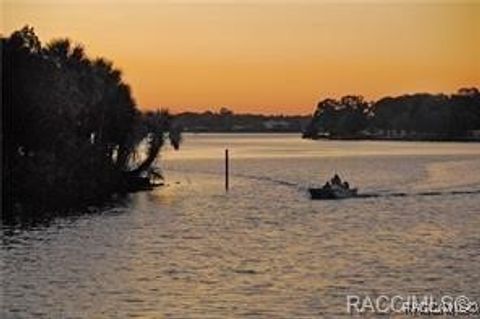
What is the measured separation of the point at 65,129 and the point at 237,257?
1203 inches

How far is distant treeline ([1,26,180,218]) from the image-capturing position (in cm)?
6056

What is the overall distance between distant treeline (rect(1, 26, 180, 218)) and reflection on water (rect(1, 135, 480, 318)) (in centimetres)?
402

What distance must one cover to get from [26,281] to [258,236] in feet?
55.4

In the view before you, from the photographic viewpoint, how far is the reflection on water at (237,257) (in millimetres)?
29308

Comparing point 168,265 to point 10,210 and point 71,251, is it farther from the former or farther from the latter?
point 10,210

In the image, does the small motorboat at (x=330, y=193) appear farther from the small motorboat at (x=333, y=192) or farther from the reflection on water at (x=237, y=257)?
the reflection on water at (x=237, y=257)

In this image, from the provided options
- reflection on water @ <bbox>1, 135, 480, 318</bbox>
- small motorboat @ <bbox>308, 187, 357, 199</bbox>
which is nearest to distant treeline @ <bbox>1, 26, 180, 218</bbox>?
reflection on water @ <bbox>1, 135, 480, 318</bbox>

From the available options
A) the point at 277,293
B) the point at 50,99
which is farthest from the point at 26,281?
the point at 50,99

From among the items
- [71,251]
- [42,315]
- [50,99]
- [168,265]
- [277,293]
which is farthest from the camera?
[50,99]

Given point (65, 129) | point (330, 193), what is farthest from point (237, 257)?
point (330, 193)

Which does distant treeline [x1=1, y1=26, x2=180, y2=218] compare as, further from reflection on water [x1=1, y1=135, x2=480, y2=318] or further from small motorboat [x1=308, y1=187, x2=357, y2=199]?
small motorboat [x1=308, y1=187, x2=357, y2=199]

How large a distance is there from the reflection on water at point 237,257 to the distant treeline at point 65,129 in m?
4.02

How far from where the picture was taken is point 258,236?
48062 mm

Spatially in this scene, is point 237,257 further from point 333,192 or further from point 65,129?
point 333,192
